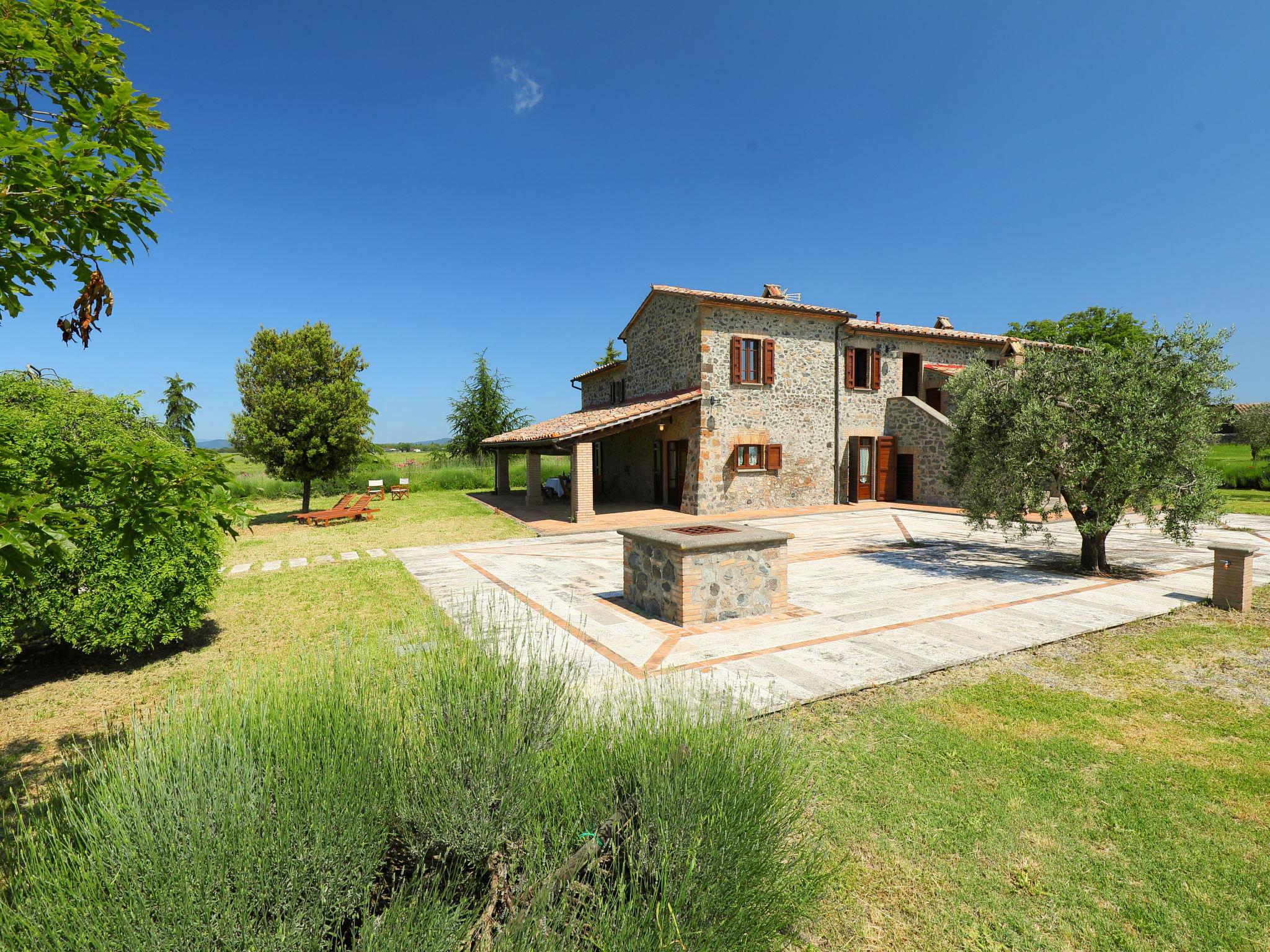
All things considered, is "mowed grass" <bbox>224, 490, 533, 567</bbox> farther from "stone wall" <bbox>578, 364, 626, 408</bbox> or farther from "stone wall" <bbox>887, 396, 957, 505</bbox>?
"stone wall" <bbox>887, 396, 957, 505</bbox>

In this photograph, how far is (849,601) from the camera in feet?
24.3

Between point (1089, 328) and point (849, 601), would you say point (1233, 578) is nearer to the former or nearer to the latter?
point (849, 601)

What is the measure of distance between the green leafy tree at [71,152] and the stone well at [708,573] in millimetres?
5166

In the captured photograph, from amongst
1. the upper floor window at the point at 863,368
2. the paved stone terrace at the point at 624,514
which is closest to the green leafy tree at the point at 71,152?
the paved stone terrace at the point at 624,514

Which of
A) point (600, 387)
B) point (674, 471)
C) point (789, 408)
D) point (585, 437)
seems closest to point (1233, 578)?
point (789, 408)

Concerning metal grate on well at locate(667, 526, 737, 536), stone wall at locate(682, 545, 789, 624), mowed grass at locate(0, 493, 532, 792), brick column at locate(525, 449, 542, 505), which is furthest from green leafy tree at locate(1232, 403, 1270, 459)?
mowed grass at locate(0, 493, 532, 792)

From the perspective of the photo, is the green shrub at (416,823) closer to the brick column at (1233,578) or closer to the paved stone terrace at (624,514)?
the brick column at (1233,578)

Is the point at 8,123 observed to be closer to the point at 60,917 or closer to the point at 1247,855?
the point at 60,917

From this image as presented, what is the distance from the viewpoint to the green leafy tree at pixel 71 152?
2.15 meters

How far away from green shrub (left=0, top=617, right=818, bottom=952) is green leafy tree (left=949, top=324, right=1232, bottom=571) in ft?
28.1

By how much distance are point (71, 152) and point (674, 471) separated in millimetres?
17125

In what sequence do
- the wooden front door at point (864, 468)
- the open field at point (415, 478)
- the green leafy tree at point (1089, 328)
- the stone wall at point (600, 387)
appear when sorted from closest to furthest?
the wooden front door at point (864, 468), the stone wall at point (600, 387), the open field at point (415, 478), the green leafy tree at point (1089, 328)

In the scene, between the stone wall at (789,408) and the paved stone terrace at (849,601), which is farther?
the stone wall at (789,408)

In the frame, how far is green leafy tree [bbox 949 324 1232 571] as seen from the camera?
8070 mm
